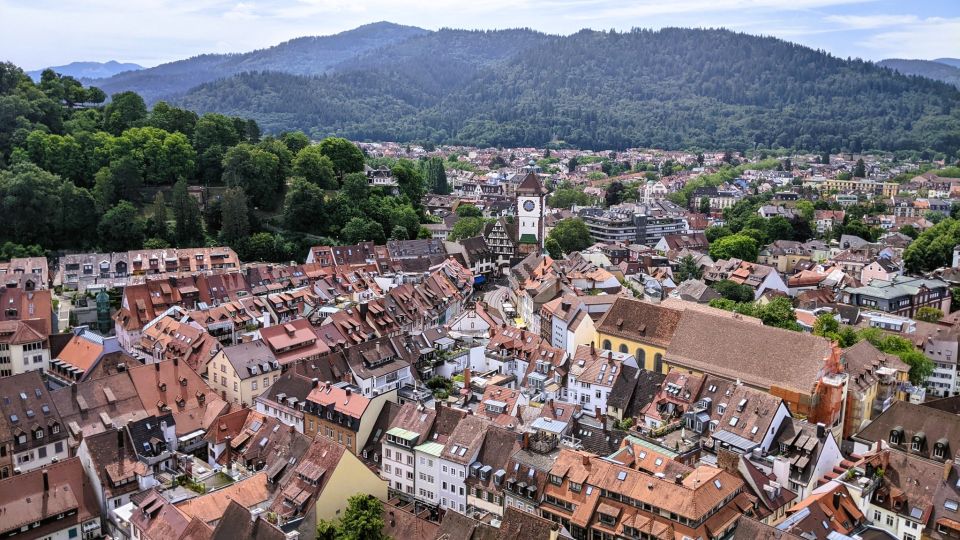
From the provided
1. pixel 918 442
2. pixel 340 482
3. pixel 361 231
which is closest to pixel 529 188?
pixel 361 231

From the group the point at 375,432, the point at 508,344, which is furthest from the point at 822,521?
the point at 508,344

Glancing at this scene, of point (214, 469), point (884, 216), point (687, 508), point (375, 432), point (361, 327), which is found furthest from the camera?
point (884, 216)

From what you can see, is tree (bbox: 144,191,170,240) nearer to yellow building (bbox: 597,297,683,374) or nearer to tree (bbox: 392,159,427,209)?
tree (bbox: 392,159,427,209)

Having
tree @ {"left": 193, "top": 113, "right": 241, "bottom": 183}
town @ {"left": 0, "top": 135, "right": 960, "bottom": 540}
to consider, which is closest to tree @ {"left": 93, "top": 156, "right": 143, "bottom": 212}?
tree @ {"left": 193, "top": 113, "right": 241, "bottom": 183}

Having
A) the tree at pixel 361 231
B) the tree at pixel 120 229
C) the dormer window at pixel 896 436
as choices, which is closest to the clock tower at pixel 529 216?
the tree at pixel 361 231

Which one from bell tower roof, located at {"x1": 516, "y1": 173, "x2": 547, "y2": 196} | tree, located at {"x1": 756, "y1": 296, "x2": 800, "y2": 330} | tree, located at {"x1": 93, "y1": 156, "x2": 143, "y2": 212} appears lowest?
tree, located at {"x1": 756, "y1": 296, "x2": 800, "y2": 330}

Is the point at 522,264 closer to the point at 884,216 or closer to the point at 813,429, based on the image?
the point at 813,429
